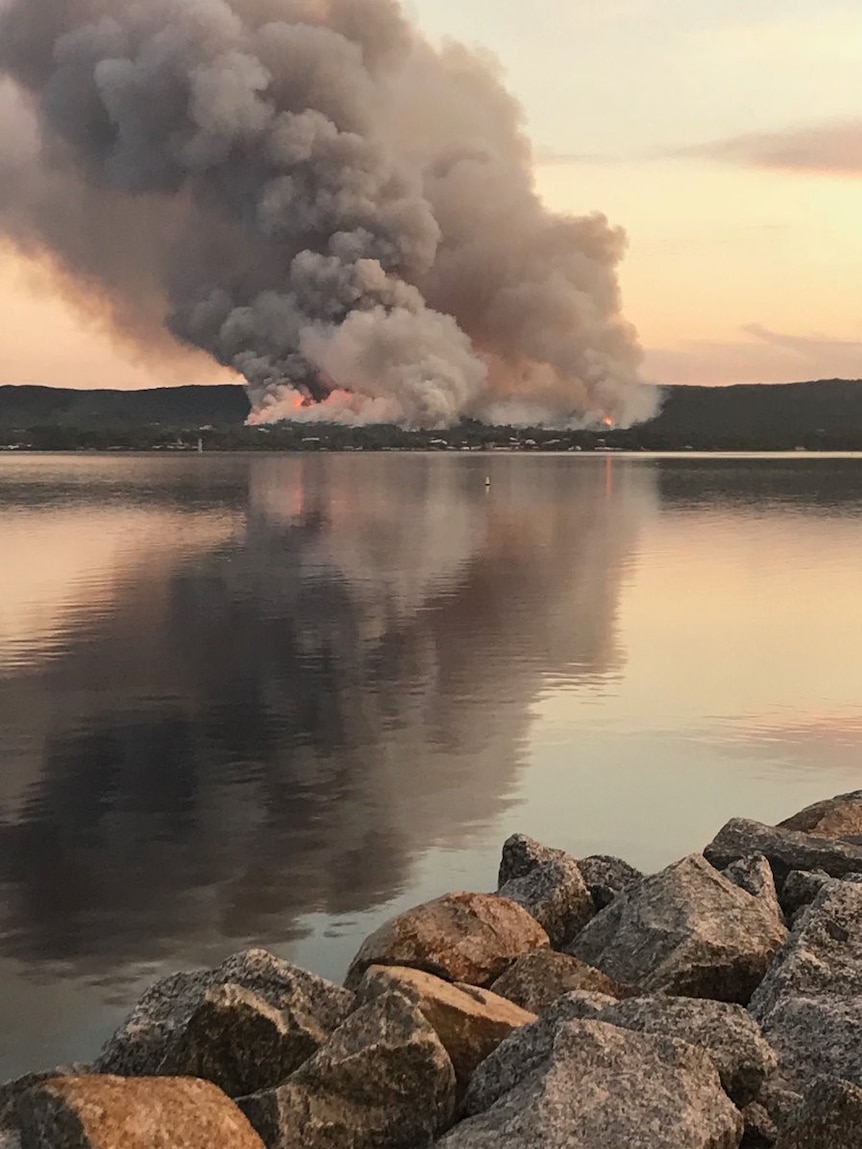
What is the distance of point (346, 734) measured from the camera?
17359 mm

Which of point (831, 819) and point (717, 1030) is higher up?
point (717, 1030)

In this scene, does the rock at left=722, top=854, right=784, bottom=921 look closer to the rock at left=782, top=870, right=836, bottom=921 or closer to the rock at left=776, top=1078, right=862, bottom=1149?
the rock at left=782, top=870, right=836, bottom=921

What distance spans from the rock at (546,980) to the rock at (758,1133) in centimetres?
151

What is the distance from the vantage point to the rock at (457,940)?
28.7 ft

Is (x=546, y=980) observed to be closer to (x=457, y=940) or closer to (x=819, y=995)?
(x=457, y=940)

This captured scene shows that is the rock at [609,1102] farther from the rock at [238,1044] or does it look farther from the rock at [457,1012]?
the rock at [238,1044]

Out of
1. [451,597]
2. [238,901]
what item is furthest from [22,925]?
[451,597]

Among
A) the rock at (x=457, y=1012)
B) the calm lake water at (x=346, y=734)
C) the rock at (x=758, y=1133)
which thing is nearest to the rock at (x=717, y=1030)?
the rock at (x=758, y=1133)

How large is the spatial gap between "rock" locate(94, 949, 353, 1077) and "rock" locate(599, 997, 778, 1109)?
149cm

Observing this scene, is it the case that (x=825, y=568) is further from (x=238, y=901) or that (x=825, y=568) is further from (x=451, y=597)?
(x=238, y=901)

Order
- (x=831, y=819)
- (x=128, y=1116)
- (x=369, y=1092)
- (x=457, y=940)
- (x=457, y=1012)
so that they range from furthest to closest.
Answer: (x=831, y=819)
(x=457, y=940)
(x=457, y=1012)
(x=369, y=1092)
(x=128, y=1116)

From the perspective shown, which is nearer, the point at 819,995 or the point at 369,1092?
the point at 369,1092

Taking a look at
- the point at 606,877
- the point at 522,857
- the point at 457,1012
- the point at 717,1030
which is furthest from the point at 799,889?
the point at 457,1012

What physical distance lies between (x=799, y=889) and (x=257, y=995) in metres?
4.55
